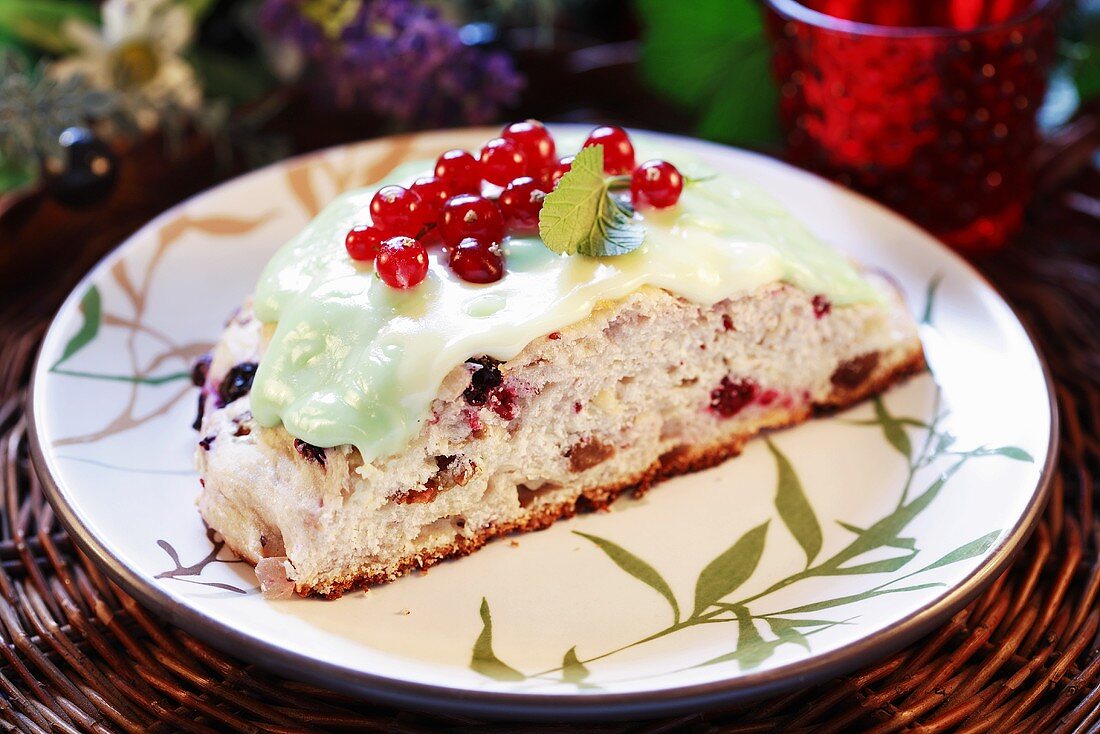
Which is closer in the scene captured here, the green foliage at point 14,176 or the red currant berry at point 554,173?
the red currant berry at point 554,173

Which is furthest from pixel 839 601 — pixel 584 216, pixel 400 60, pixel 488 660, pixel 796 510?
pixel 400 60

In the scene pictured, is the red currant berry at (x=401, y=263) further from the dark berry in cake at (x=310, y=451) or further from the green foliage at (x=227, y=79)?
the green foliage at (x=227, y=79)

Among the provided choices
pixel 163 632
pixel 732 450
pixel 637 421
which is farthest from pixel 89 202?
pixel 732 450

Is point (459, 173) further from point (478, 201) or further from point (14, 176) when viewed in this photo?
point (14, 176)

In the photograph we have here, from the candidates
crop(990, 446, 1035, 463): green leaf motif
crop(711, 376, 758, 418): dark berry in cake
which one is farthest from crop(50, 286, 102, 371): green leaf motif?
crop(990, 446, 1035, 463): green leaf motif

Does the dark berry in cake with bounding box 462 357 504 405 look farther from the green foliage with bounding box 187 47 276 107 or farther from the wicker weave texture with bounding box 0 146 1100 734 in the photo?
the green foliage with bounding box 187 47 276 107

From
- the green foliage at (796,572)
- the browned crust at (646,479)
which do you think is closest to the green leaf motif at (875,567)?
the green foliage at (796,572)

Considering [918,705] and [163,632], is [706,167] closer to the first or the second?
[918,705]
